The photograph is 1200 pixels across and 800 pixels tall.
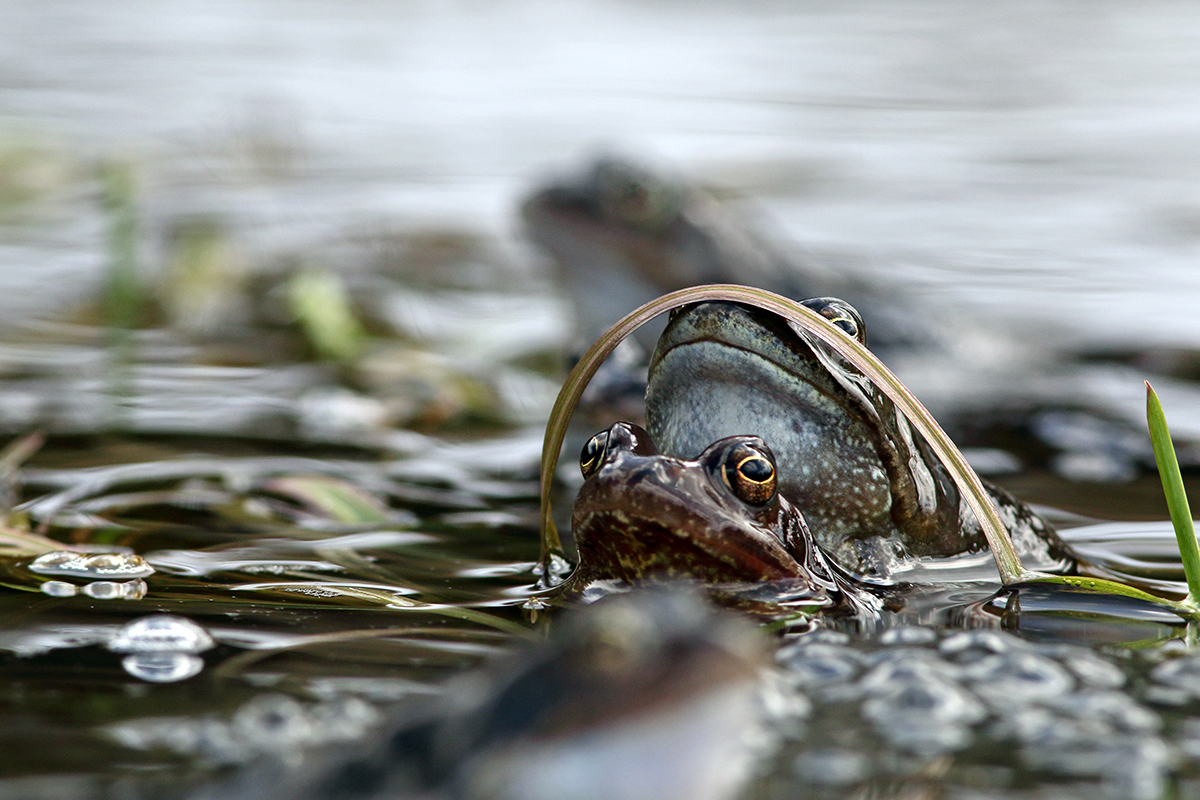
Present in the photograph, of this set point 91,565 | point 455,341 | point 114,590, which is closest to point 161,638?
point 114,590

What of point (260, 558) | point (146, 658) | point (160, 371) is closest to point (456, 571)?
point (260, 558)

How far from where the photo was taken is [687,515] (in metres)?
1.83

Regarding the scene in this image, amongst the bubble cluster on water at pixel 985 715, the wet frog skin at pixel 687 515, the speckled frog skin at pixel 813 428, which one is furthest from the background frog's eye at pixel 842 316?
the bubble cluster on water at pixel 985 715

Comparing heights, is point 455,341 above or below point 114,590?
above

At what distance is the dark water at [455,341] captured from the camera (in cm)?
157

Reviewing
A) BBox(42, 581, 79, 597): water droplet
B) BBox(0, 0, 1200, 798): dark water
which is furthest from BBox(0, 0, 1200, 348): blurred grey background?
BBox(42, 581, 79, 597): water droplet

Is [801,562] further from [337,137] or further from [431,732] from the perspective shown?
[337,137]

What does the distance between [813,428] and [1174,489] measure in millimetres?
557

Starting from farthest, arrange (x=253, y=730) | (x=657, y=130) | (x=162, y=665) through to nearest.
Result: (x=657, y=130)
(x=162, y=665)
(x=253, y=730)

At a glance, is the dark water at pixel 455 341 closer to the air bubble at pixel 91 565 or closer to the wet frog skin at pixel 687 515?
the air bubble at pixel 91 565

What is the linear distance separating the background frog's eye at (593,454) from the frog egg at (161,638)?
620 millimetres

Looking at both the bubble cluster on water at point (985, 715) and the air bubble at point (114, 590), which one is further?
the air bubble at point (114, 590)

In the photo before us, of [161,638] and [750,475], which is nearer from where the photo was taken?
[161,638]

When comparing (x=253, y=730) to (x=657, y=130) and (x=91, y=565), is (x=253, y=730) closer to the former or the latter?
(x=91, y=565)
